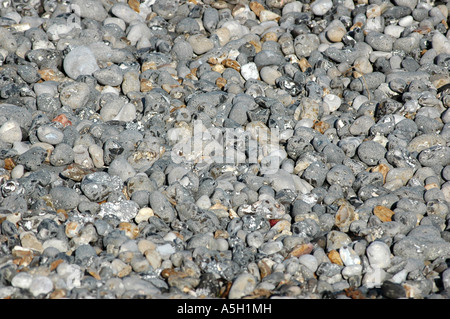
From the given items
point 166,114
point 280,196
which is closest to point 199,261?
point 280,196

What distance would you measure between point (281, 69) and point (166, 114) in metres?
1.32

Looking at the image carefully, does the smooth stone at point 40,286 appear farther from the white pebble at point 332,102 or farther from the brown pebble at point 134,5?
the brown pebble at point 134,5

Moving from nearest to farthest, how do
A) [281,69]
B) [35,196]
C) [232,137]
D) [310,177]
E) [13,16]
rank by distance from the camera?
[35,196]
[310,177]
[232,137]
[281,69]
[13,16]

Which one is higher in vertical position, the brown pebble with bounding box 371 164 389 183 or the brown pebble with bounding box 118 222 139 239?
the brown pebble with bounding box 371 164 389 183

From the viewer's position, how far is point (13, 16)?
18.4ft

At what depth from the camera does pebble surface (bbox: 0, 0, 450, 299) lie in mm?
3156

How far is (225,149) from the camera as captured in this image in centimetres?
421

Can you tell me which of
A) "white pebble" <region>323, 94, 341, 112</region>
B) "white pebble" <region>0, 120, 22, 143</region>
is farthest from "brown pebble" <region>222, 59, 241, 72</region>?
"white pebble" <region>0, 120, 22, 143</region>

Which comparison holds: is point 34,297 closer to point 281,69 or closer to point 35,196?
point 35,196

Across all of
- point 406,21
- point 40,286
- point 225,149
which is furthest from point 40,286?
point 406,21

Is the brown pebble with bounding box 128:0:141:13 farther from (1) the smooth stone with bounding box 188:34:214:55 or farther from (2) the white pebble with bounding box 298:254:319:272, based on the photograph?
(2) the white pebble with bounding box 298:254:319:272

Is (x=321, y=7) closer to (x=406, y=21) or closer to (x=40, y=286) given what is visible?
(x=406, y=21)

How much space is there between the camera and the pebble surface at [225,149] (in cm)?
316

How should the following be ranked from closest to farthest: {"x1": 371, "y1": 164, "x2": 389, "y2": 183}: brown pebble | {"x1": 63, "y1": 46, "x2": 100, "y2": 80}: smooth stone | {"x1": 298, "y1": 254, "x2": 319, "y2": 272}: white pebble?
{"x1": 298, "y1": 254, "x2": 319, "y2": 272}: white pebble → {"x1": 371, "y1": 164, "x2": 389, "y2": 183}: brown pebble → {"x1": 63, "y1": 46, "x2": 100, "y2": 80}: smooth stone
